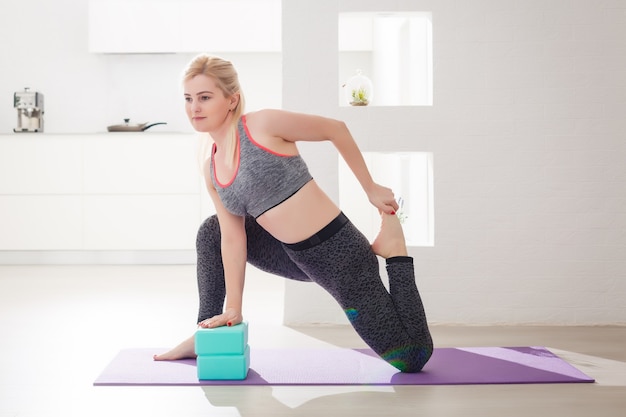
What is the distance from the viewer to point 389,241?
2.46 meters

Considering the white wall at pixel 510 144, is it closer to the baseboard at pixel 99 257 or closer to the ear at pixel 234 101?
the ear at pixel 234 101

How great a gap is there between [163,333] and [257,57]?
12.6 ft

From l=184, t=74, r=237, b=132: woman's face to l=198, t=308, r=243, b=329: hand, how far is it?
0.55 m

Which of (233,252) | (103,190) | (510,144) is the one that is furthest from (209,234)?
(103,190)

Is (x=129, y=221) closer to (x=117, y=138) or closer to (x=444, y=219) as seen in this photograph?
(x=117, y=138)

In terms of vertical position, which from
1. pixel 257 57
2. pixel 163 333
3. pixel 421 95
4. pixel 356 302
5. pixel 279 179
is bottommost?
pixel 163 333

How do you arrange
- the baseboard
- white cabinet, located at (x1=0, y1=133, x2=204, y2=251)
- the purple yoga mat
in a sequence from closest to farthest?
the purple yoga mat, white cabinet, located at (x1=0, y1=133, x2=204, y2=251), the baseboard

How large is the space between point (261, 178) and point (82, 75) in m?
4.75

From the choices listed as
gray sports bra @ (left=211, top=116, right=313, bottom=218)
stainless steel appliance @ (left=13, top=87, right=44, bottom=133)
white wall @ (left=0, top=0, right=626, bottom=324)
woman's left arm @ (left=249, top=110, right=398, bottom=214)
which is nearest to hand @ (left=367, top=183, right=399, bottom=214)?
woman's left arm @ (left=249, top=110, right=398, bottom=214)

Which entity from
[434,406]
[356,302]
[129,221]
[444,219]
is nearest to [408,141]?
[444,219]

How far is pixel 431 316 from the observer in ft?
11.1

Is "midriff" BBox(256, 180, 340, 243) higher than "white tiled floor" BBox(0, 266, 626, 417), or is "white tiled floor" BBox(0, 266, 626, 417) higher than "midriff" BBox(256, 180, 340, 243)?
"midriff" BBox(256, 180, 340, 243)

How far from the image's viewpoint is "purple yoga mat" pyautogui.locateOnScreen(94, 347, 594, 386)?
7.62 feet

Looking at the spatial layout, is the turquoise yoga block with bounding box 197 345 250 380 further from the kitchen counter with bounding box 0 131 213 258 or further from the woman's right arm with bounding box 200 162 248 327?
the kitchen counter with bounding box 0 131 213 258
